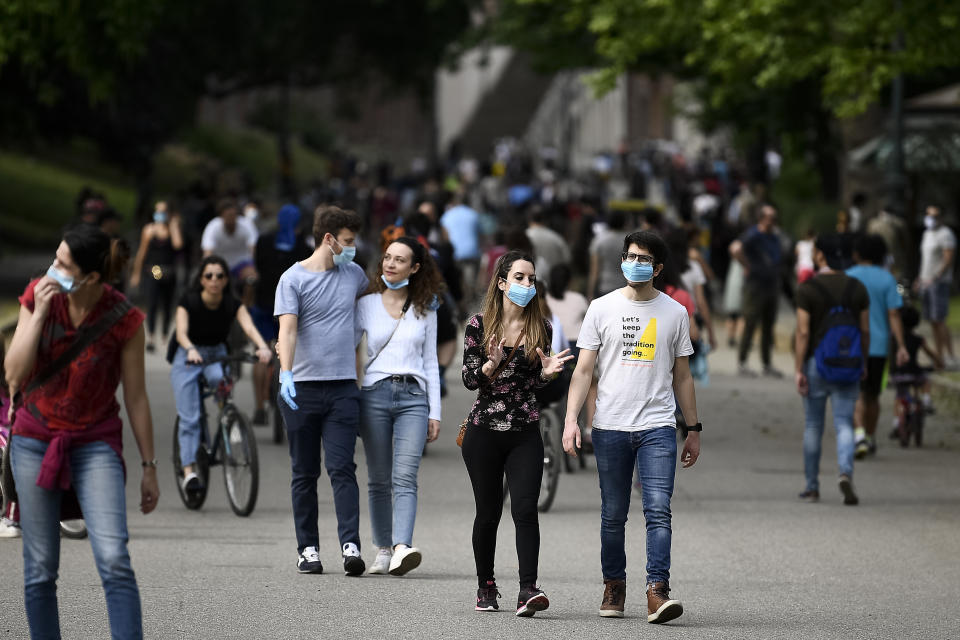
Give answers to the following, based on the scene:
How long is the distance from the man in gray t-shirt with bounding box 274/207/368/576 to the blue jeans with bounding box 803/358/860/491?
3496 mm

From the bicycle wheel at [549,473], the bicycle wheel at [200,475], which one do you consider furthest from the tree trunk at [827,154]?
the bicycle wheel at [200,475]

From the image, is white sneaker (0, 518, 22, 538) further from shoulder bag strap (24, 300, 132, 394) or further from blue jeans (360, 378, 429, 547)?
shoulder bag strap (24, 300, 132, 394)

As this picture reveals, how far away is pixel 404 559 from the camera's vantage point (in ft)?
27.2

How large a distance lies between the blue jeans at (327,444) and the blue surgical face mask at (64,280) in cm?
276

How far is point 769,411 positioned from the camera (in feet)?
52.3

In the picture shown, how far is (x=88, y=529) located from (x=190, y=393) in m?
4.87

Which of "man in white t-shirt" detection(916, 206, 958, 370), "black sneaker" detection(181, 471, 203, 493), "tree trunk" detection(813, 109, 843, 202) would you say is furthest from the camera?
"tree trunk" detection(813, 109, 843, 202)

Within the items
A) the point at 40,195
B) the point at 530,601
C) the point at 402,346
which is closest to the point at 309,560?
the point at 402,346

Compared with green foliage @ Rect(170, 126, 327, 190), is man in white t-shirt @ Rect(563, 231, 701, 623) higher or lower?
lower

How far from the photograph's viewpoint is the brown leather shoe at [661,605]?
727 cm

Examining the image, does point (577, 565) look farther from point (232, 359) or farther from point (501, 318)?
point (232, 359)

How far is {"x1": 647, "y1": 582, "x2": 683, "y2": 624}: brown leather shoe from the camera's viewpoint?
7.27 m

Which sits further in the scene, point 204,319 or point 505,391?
point 204,319

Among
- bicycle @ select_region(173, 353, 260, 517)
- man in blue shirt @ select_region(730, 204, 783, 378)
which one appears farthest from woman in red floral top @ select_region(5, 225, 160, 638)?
man in blue shirt @ select_region(730, 204, 783, 378)
